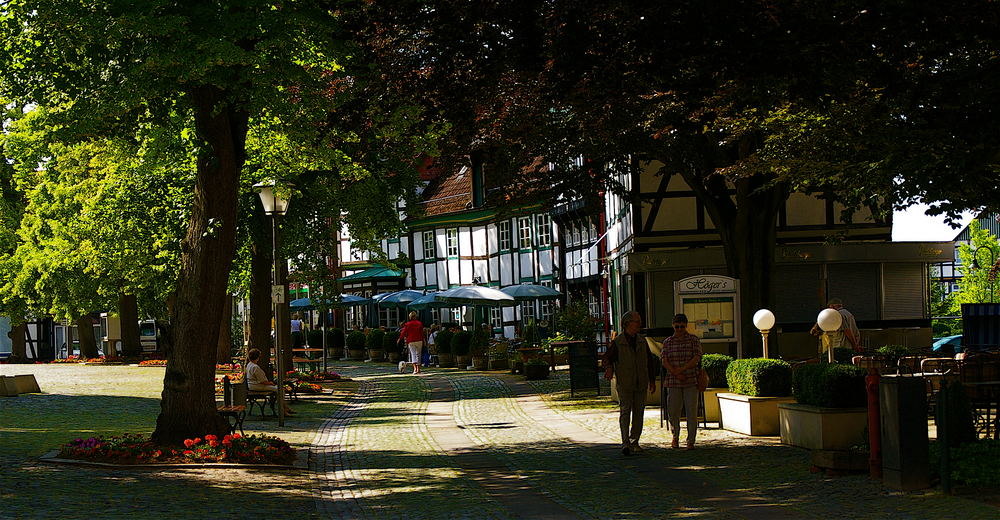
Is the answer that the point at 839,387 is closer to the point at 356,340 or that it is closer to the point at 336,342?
the point at 356,340

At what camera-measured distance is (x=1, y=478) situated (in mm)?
13016

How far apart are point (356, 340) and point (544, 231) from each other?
8822 mm

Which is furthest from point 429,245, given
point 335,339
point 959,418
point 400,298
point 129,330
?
point 959,418

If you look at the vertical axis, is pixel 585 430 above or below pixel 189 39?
below

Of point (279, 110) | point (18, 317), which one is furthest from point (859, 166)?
point (18, 317)

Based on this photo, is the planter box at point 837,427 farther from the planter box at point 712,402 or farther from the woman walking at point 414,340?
the woman walking at point 414,340

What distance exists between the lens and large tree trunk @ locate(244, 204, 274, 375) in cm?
2884

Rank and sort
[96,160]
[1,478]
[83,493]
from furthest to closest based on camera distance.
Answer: [96,160], [1,478], [83,493]

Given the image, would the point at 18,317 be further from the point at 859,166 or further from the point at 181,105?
the point at 859,166

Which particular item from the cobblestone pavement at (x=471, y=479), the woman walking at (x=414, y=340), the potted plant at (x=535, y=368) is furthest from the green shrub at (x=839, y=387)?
the woman walking at (x=414, y=340)

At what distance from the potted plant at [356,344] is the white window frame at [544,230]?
821cm

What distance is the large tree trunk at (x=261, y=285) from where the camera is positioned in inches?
1136

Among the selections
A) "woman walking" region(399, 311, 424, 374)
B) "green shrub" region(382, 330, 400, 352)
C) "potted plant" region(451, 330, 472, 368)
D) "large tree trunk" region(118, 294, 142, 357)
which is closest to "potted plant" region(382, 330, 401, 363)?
"green shrub" region(382, 330, 400, 352)

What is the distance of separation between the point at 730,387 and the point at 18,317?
4112 centimetres
